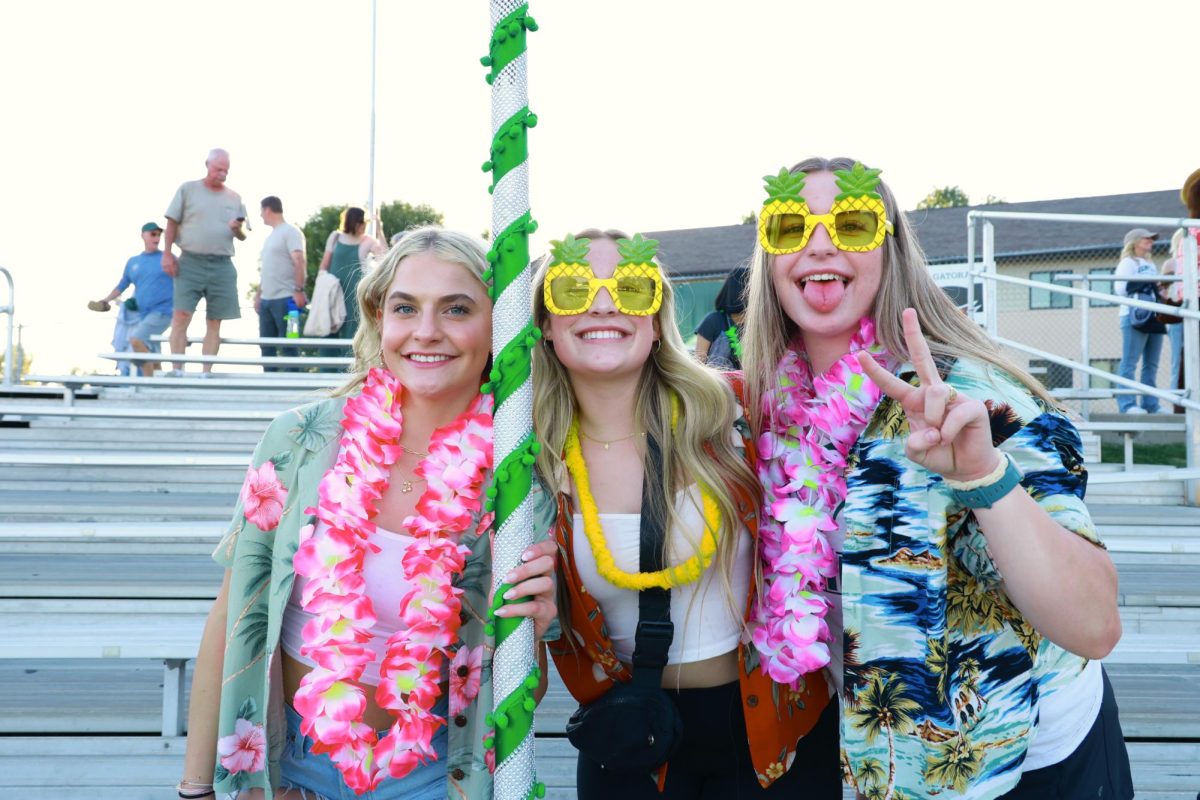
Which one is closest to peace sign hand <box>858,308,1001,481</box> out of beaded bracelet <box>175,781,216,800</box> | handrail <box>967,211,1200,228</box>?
beaded bracelet <box>175,781,216,800</box>

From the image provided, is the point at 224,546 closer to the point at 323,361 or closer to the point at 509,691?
the point at 509,691

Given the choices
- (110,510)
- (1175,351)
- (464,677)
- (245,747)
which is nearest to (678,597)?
(464,677)

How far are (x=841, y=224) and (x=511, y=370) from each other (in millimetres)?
898

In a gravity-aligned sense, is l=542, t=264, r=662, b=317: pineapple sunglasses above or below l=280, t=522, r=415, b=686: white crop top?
above

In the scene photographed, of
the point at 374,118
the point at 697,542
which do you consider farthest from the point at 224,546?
the point at 374,118

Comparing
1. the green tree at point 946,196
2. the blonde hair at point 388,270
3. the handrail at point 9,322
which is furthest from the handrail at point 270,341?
the green tree at point 946,196

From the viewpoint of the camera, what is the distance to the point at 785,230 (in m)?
2.18

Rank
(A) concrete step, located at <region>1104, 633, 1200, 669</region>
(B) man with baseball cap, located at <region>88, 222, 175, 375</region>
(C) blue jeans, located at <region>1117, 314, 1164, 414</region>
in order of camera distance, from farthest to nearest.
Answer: (B) man with baseball cap, located at <region>88, 222, 175, 375</region>
(C) blue jeans, located at <region>1117, 314, 1164, 414</region>
(A) concrete step, located at <region>1104, 633, 1200, 669</region>

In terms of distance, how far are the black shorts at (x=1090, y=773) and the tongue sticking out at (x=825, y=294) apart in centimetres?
94

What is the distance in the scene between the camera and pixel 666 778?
7.09ft

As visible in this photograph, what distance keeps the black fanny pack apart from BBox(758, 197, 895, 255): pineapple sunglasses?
26.0 inches

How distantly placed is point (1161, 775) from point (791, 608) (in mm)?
2043

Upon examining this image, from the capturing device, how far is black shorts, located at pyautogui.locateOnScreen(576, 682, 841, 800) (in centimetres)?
214

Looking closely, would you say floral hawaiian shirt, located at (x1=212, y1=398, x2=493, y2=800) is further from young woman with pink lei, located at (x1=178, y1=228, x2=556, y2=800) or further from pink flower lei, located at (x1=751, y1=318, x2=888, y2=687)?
pink flower lei, located at (x1=751, y1=318, x2=888, y2=687)
